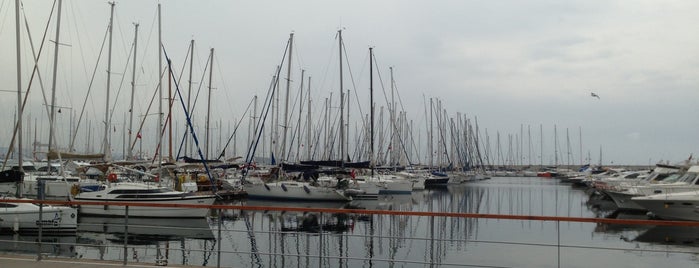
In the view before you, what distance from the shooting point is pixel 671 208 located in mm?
27266

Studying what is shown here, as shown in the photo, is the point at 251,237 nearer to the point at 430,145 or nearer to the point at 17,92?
the point at 17,92

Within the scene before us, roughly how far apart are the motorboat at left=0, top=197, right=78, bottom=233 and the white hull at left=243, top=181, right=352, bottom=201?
879 inches

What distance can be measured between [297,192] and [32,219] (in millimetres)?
23349

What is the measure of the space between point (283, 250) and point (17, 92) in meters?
15.7

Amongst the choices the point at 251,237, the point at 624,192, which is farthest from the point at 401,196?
the point at 251,237

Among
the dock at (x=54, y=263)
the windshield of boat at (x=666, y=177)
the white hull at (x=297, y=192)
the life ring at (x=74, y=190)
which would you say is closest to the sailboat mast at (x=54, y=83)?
the life ring at (x=74, y=190)

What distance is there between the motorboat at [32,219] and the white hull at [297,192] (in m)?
22.3

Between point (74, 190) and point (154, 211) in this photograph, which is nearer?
point (154, 211)

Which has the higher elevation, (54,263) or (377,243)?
(54,263)

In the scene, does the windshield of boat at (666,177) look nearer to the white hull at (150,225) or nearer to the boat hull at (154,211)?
the white hull at (150,225)

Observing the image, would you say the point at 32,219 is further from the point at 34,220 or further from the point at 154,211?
the point at 154,211

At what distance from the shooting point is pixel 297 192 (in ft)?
141

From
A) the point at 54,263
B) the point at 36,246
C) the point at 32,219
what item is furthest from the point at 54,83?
the point at 54,263

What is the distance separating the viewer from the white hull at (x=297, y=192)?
42.8 meters
